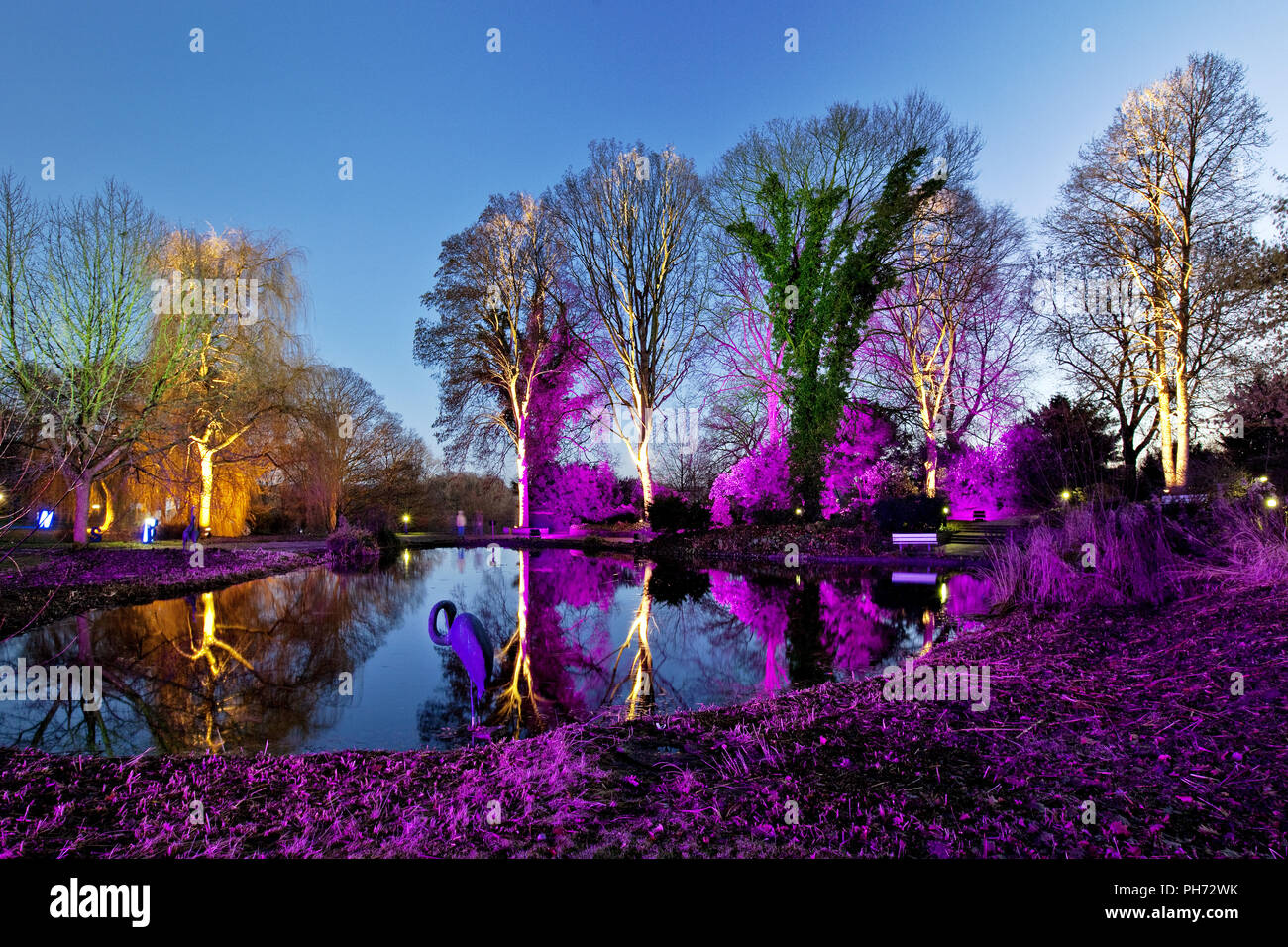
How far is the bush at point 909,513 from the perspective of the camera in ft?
61.0

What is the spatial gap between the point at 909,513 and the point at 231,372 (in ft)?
74.8

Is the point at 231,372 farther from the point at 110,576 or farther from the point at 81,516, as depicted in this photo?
the point at 110,576

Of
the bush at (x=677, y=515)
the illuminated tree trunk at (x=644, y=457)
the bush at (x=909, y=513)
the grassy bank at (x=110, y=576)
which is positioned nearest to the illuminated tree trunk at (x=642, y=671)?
the grassy bank at (x=110, y=576)

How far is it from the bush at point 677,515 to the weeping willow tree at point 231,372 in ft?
43.5

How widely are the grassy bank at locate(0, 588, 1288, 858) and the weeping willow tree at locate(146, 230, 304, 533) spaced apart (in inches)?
720

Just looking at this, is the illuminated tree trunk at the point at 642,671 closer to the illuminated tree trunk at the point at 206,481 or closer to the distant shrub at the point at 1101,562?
the distant shrub at the point at 1101,562

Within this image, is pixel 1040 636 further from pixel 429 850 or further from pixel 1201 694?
pixel 429 850

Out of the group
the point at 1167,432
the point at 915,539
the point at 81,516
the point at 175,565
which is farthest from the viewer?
the point at 1167,432

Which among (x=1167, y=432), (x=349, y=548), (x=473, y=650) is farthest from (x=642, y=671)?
(x=1167, y=432)

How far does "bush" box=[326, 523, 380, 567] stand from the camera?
769 inches

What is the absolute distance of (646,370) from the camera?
2228 centimetres

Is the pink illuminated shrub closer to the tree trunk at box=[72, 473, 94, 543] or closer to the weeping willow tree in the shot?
the weeping willow tree

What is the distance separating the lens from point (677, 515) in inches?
875

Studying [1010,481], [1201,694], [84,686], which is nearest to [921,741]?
[1201,694]
